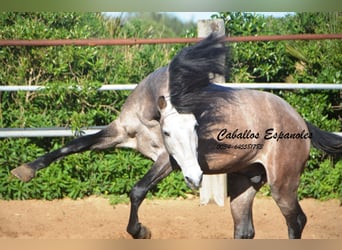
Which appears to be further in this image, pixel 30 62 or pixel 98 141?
pixel 30 62

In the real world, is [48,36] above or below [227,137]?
above

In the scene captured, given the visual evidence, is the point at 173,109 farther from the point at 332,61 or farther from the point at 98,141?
the point at 332,61

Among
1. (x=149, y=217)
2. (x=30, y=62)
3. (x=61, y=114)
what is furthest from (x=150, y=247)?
(x=30, y=62)

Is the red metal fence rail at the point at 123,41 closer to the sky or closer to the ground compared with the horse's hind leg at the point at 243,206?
closer to the sky

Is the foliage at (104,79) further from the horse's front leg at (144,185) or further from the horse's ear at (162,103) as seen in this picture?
the horse's ear at (162,103)

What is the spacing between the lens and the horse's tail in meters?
4.25

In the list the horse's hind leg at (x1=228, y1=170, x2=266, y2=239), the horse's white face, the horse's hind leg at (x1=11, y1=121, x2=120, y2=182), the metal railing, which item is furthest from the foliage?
the horse's white face

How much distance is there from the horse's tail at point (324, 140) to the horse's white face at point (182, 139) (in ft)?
→ 2.88

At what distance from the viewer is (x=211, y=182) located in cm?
460

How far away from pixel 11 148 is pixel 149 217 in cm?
103

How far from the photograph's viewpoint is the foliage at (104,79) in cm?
436

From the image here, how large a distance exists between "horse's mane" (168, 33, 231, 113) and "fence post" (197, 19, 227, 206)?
1.23ft

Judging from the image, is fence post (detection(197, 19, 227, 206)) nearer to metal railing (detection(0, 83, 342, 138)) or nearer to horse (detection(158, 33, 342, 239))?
horse (detection(158, 33, 342, 239))

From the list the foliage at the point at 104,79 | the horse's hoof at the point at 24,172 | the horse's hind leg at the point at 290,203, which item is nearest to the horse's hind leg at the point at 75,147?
the horse's hoof at the point at 24,172
